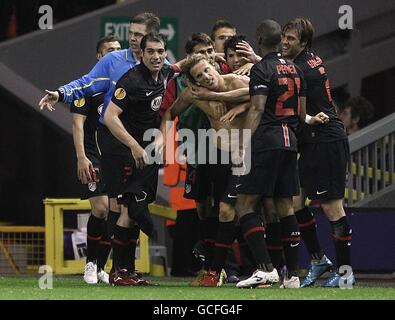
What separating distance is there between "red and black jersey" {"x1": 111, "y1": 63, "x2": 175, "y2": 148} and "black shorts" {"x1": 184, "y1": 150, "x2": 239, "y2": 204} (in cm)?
61

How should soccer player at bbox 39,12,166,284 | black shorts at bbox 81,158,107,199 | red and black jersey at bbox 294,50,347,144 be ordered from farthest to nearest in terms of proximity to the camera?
black shorts at bbox 81,158,107,199, soccer player at bbox 39,12,166,284, red and black jersey at bbox 294,50,347,144

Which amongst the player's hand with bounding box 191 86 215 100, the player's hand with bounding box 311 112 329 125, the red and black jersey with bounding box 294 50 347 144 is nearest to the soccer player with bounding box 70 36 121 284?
the player's hand with bounding box 191 86 215 100

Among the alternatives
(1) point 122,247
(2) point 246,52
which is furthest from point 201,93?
(1) point 122,247

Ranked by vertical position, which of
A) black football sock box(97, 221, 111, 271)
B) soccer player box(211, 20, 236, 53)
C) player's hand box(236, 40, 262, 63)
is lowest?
black football sock box(97, 221, 111, 271)

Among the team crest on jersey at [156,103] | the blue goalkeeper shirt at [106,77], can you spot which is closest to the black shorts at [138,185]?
the team crest on jersey at [156,103]

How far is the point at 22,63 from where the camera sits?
753 inches

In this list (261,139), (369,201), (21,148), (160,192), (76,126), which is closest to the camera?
(261,139)

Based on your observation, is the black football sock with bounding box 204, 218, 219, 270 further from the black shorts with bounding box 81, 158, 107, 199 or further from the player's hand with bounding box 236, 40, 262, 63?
the player's hand with bounding box 236, 40, 262, 63

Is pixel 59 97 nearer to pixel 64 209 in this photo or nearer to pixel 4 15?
pixel 64 209

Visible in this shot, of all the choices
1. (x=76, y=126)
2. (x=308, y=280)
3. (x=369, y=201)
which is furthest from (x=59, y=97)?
(x=369, y=201)

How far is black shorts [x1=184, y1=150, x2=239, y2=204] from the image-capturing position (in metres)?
14.0

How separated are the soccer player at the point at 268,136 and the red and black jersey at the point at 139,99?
100 centimetres

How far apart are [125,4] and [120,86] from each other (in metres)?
5.71

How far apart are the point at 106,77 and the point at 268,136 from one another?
67.9 inches
